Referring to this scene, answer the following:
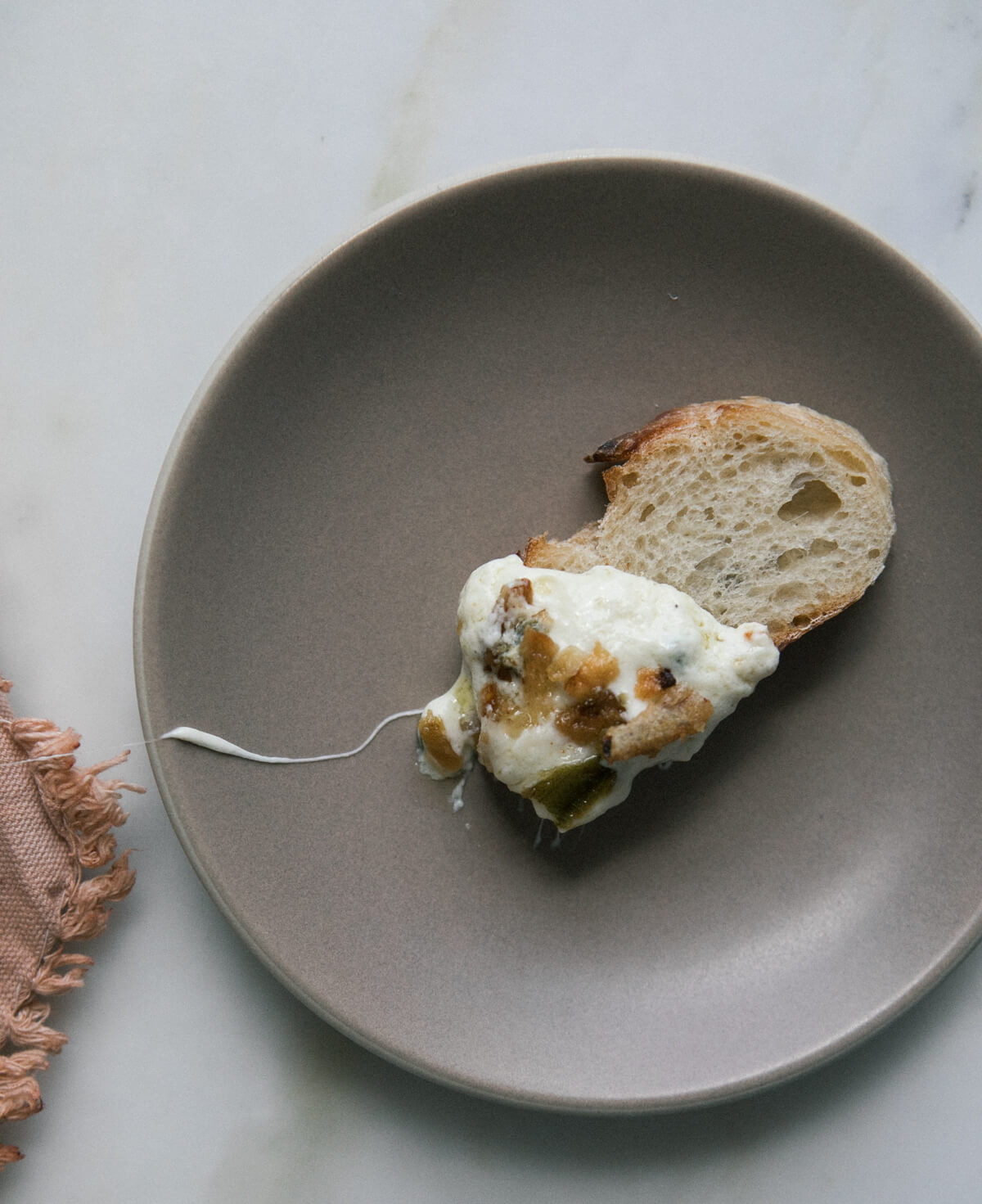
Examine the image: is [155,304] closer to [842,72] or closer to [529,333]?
[529,333]

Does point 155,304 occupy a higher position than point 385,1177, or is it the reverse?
point 155,304

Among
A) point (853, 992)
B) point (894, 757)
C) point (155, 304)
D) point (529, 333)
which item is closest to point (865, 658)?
point (894, 757)

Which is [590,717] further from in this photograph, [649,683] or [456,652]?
[456,652]

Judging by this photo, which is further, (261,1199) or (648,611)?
(261,1199)

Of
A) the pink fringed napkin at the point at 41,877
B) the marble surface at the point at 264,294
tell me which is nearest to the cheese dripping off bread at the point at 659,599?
the marble surface at the point at 264,294

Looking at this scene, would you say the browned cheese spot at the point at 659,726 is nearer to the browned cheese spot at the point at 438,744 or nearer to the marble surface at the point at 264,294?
the browned cheese spot at the point at 438,744

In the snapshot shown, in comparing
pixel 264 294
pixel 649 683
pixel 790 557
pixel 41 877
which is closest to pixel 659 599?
pixel 649 683
